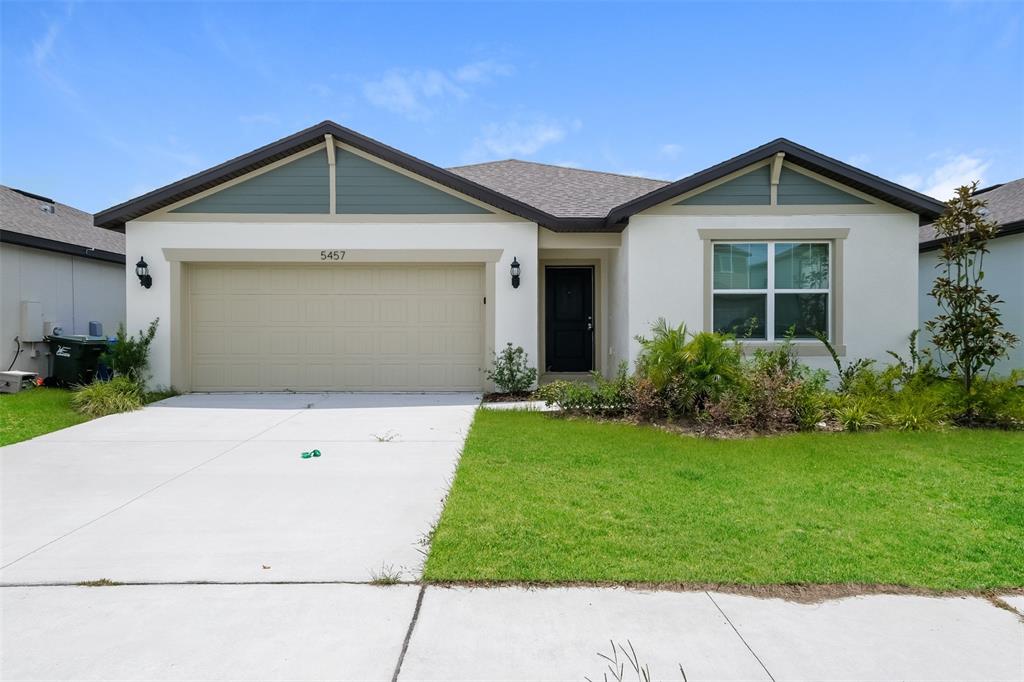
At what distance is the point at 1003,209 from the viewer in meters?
11.8

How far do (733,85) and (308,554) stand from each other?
1203 cm

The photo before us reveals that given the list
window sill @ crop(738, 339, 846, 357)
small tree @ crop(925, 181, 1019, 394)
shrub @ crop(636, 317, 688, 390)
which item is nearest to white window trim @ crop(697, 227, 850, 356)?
window sill @ crop(738, 339, 846, 357)

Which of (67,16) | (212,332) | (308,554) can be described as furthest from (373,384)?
(67,16)

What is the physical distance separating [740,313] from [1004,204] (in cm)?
749

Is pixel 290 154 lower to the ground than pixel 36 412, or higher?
higher

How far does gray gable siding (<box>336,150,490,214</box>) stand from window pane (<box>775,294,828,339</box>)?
20.6 feet

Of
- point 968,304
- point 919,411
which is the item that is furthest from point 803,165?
point 919,411

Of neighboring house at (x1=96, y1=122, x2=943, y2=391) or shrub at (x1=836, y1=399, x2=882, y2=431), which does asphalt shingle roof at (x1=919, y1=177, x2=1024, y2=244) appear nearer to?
neighboring house at (x1=96, y1=122, x2=943, y2=391)

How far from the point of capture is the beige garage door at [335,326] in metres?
10.5

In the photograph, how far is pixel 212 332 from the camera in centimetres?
1046

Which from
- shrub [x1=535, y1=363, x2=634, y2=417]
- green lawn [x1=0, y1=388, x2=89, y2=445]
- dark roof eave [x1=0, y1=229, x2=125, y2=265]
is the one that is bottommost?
green lawn [x1=0, y1=388, x2=89, y2=445]

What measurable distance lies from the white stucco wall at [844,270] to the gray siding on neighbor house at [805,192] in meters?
0.27

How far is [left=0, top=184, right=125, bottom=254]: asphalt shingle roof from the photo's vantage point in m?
11.6

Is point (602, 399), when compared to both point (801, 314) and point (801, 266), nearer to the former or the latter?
point (801, 314)
